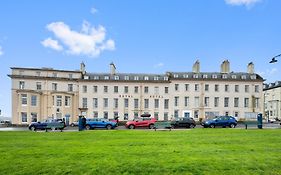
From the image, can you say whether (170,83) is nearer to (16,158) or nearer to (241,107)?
(241,107)

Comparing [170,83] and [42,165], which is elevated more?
[170,83]

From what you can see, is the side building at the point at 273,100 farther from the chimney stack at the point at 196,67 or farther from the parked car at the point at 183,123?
the parked car at the point at 183,123

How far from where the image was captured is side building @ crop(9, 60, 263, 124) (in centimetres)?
6619

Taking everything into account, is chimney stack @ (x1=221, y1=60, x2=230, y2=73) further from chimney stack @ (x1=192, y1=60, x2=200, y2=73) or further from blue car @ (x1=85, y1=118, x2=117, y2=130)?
blue car @ (x1=85, y1=118, x2=117, y2=130)

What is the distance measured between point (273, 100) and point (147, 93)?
2046 inches

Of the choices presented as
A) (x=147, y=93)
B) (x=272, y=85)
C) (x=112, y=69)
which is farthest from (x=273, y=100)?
(x=112, y=69)

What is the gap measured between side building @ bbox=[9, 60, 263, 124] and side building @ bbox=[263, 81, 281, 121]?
1112 inches

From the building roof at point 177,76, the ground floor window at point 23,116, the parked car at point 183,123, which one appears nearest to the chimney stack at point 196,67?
the building roof at point 177,76

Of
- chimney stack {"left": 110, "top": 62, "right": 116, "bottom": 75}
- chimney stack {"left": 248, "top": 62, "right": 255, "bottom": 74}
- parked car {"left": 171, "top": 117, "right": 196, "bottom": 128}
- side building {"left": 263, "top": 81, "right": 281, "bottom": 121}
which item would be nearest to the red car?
parked car {"left": 171, "top": 117, "right": 196, "bottom": 128}

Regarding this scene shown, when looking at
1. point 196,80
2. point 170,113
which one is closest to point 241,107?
point 196,80

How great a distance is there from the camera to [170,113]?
2702 inches

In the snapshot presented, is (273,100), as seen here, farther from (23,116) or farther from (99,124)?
(23,116)

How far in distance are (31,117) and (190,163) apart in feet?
191

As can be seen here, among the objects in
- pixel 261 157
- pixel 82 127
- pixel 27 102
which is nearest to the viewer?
pixel 261 157
